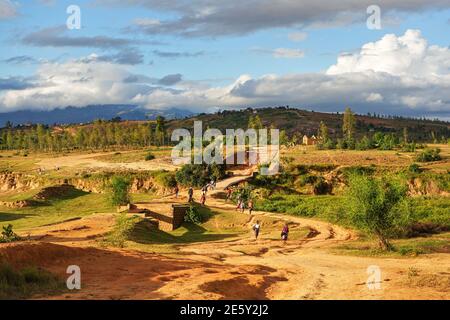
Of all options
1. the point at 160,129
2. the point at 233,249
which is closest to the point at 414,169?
the point at 233,249

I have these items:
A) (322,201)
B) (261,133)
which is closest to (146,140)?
(261,133)

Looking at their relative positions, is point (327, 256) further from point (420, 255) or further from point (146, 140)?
point (146, 140)

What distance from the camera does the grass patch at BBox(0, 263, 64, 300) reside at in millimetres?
17141

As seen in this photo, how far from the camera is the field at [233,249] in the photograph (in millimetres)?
19016

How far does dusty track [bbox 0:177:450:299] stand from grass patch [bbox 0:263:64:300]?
1123 mm

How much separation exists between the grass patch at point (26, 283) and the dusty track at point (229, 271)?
44.2 inches

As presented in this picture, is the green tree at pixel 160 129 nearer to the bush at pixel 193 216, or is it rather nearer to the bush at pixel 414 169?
the bush at pixel 414 169

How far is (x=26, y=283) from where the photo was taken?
1831cm

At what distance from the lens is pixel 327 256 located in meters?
30.4

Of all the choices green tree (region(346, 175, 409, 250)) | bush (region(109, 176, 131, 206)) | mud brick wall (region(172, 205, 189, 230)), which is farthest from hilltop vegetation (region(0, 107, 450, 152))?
green tree (region(346, 175, 409, 250))

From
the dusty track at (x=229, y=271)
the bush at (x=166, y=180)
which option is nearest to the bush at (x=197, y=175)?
the bush at (x=166, y=180)

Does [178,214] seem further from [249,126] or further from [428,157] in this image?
[249,126]
